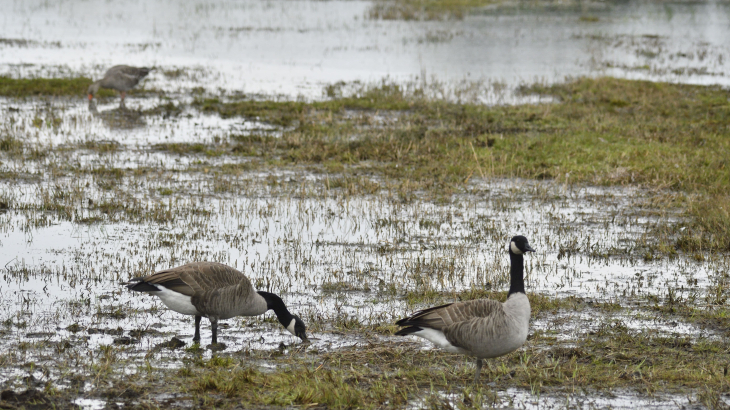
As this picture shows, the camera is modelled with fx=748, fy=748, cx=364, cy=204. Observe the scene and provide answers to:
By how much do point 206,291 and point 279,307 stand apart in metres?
0.80

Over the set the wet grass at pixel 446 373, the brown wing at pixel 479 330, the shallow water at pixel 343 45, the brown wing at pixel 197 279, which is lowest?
the wet grass at pixel 446 373

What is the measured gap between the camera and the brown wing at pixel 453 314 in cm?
602

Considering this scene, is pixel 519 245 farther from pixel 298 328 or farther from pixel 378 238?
pixel 378 238

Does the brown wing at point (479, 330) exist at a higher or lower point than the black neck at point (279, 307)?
higher

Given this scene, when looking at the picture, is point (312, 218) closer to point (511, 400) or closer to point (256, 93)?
point (511, 400)

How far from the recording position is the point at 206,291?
22.6 ft

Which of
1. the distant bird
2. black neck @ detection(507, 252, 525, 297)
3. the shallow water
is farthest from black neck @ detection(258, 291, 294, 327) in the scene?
the shallow water

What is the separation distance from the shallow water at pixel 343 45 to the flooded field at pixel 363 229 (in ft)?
1.59

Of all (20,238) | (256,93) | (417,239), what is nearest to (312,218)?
(417,239)

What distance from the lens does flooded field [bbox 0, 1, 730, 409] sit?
6.22m

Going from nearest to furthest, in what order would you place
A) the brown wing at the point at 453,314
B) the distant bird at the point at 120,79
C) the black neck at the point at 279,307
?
the brown wing at the point at 453,314 → the black neck at the point at 279,307 → the distant bird at the point at 120,79

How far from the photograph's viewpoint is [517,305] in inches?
241

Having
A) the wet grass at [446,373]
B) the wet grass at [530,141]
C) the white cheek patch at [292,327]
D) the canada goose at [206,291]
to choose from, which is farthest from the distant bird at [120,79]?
the wet grass at [446,373]

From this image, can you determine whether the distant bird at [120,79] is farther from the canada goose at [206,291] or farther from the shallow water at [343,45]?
the canada goose at [206,291]
